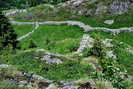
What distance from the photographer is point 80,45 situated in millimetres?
39188

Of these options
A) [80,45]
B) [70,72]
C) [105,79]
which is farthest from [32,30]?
[105,79]

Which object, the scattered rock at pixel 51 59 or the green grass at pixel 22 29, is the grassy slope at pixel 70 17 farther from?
the scattered rock at pixel 51 59

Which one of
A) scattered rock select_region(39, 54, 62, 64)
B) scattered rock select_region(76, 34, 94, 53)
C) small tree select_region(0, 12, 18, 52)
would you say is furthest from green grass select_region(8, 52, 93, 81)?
small tree select_region(0, 12, 18, 52)

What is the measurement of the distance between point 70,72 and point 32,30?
52945mm

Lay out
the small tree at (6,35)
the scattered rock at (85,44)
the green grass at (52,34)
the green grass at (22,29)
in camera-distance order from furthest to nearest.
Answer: the green grass at (22,29)
the green grass at (52,34)
the small tree at (6,35)
the scattered rock at (85,44)

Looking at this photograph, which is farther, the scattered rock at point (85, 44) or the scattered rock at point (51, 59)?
the scattered rock at point (85, 44)

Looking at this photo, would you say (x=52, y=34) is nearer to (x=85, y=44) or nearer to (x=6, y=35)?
(x=6, y=35)

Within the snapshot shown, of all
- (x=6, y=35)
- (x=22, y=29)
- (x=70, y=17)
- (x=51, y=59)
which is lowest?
(x=22, y=29)

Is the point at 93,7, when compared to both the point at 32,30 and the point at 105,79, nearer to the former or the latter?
the point at 32,30

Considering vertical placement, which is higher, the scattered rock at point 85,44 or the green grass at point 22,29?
the scattered rock at point 85,44

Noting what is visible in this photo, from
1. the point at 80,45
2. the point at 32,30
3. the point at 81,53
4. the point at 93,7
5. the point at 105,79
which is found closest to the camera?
the point at 105,79

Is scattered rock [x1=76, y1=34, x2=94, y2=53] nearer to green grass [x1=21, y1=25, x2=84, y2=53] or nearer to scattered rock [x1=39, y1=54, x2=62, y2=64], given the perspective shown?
scattered rock [x1=39, y1=54, x2=62, y2=64]

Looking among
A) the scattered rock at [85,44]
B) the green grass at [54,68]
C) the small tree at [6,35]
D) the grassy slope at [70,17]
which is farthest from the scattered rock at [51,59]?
the grassy slope at [70,17]

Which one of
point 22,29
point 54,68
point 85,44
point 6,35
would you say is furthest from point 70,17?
point 54,68
